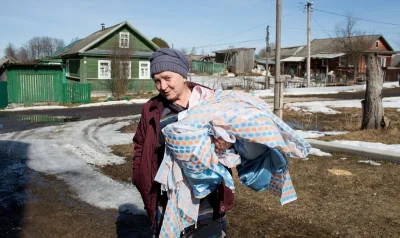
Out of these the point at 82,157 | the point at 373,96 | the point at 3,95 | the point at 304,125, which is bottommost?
the point at 82,157

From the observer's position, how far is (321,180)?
576cm

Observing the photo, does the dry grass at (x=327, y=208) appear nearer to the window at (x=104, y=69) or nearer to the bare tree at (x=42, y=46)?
the window at (x=104, y=69)

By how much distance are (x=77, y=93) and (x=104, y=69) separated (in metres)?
5.19

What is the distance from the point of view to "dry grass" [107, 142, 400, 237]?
4016 millimetres

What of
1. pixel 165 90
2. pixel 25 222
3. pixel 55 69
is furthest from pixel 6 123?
pixel 165 90

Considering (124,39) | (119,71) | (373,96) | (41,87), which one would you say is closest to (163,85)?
(373,96)

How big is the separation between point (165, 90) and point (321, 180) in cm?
418

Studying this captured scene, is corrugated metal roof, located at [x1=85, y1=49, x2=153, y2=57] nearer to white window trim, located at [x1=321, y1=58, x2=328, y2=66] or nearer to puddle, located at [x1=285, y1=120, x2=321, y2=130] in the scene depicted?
puddle, located at [x1=285, y1=120, x2=321, y2=130]

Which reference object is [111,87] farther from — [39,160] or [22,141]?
[39,160]

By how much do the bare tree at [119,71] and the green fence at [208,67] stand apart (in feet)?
79.4

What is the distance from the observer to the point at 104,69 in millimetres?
28062

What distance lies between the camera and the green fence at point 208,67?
168 feet

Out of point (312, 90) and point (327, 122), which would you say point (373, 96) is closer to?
point (327, 122)

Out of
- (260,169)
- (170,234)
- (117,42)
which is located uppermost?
(117,42)
